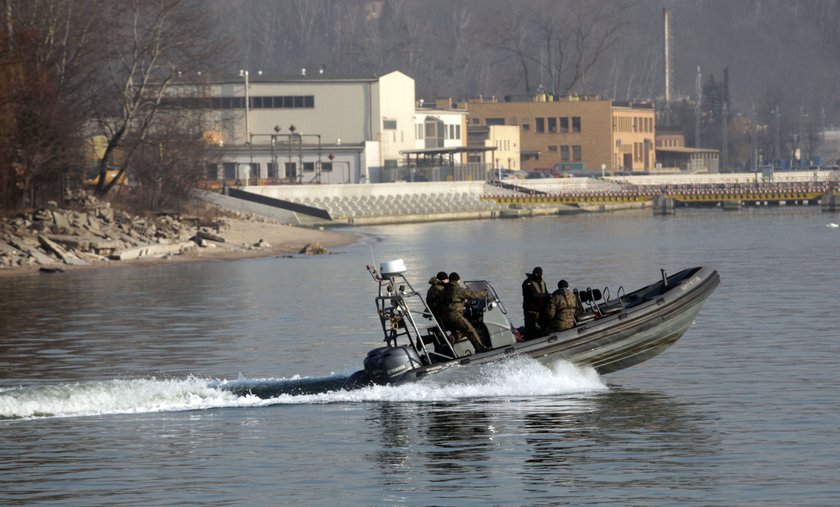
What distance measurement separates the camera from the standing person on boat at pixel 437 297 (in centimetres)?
2584

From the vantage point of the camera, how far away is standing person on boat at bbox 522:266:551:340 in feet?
87.2

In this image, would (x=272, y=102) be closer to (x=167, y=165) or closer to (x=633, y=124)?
(x=167, y=165)

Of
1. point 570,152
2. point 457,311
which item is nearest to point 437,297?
point 457,311

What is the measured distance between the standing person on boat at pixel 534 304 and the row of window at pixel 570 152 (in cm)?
15472

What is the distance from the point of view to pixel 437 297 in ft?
85.0

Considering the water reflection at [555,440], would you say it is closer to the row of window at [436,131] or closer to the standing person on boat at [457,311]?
the standing person on boat at [457,311]

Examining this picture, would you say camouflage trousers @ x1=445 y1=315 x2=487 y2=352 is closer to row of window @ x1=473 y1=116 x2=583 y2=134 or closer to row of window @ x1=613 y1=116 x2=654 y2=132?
row of window @ x1=473 y1=116 x2=583 y2=134

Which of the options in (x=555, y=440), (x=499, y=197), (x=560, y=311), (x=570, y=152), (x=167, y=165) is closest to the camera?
(x=555, y=440)

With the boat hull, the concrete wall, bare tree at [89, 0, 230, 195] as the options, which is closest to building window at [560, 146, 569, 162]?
the concrete wall

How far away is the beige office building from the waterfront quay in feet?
40.0

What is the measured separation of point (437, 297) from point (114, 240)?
44.0m

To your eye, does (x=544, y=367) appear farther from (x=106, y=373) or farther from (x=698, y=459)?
(x=106, y=373)

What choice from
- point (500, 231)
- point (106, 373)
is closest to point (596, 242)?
point (500, 231)

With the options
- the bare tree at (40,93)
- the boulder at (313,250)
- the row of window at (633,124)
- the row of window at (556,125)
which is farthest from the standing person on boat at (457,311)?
the row of window at (633,124)
